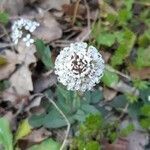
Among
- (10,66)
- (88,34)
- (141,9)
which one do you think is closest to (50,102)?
(10,66)

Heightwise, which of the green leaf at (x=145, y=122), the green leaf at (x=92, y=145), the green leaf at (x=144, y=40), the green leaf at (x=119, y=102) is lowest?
the green leaf at (x=145, y=122)

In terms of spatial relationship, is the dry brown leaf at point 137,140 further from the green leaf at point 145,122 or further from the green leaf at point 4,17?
the green leaf at point 4,17

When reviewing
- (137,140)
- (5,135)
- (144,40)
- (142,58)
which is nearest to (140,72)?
(142,58)

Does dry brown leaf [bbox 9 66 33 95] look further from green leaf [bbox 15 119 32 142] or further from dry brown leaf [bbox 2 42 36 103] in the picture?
green leaf [bbox 15 119 32 142]

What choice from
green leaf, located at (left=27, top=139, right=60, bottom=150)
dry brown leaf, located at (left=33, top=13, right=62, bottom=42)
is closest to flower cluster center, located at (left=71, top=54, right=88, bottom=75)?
green leaf, located at (left=27, top=139, right=60, bottom=150)

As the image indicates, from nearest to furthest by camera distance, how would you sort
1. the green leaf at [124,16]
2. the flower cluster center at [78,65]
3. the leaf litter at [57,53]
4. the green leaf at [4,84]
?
the flower cluster center at [78,65], the leaf litter at [57,53], the green leaf at [4,84], the green leaf at [124,16]

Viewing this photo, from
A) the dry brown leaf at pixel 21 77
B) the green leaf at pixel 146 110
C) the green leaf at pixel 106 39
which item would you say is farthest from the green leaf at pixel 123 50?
the dry brown leaf at pixel 21 77

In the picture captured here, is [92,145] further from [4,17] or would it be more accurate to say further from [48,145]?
[4,17]

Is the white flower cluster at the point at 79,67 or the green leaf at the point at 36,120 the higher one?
the white flower cluster at the point at 79,67
